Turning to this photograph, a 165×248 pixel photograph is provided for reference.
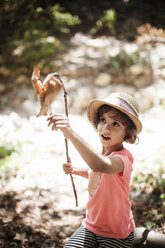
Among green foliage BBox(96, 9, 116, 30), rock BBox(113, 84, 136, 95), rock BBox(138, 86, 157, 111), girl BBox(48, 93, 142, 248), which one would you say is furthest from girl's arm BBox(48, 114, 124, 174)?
green foliage BBox(96, 9, 116, 30)

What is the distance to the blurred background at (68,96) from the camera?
3059 millimetres

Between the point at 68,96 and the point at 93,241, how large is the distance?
5491 millimetres

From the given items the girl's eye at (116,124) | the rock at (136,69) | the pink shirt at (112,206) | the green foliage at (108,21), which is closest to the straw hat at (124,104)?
the girl's eye at (116,124)

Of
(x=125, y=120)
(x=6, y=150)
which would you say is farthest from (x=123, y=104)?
(x=6, y=150)

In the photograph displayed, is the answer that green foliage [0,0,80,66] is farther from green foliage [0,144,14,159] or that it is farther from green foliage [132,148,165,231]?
green foliage [132,148,165,231]

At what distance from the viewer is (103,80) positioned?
7.29 metres

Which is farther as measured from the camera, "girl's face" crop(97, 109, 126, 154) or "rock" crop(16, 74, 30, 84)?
"rock" crop(16, 74, 30, 84)

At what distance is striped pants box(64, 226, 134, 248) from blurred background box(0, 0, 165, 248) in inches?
32.6

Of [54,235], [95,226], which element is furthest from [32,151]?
[95,226]

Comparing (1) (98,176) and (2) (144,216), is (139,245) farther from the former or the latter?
(2) (144,216)

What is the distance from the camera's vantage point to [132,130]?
1.88m

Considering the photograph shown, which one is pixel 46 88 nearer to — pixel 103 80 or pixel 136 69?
pixel 103 80

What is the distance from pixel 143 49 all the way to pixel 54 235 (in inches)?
273

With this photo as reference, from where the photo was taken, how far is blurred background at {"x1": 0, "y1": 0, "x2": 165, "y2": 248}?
3.06 m
